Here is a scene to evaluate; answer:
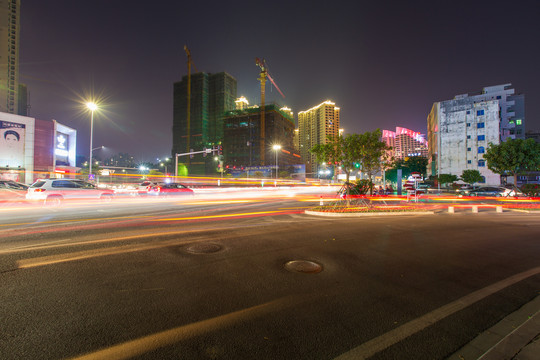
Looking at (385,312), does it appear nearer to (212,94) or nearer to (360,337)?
(360,337)

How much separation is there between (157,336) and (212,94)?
13830cm

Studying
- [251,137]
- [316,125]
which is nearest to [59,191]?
[251,137]

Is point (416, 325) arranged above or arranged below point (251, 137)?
below

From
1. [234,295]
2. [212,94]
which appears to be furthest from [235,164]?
[234,295]

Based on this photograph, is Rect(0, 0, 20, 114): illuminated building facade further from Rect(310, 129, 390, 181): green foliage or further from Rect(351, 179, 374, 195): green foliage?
Rect(351, 179, 374, 195): green foliage

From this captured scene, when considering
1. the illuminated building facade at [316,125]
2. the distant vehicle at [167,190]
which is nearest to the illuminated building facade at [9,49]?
the distant vehicle at [167,190]

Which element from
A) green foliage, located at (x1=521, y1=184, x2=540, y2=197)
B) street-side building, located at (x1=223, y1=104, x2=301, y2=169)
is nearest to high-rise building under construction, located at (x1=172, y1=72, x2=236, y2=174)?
street-side building, located at (x1=223, y1=104, x2=301, y2=169)

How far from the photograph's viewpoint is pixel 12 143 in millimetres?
39938

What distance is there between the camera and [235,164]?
112188 mm

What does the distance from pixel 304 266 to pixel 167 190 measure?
21.5 meters

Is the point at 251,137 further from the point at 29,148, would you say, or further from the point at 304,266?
the point at 304,266

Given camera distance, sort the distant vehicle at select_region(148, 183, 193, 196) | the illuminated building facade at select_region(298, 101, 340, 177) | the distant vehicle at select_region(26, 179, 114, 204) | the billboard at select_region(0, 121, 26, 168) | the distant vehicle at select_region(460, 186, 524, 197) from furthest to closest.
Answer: the illuminated building facade at select_region(298, 101, 340, 177) → the billboard at select_region(0, 121, 26, 168) → the distant vehicle at select_region(460, 186, 524, 197) → the distant vehicle at select_region(148, 183, 193, 196) → the distant vehicle at select_region(26, 179, 114, 204)

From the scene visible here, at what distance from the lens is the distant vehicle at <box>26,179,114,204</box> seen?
47.0 ft

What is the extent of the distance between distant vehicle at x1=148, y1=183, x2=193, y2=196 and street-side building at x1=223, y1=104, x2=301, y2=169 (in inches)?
3323
